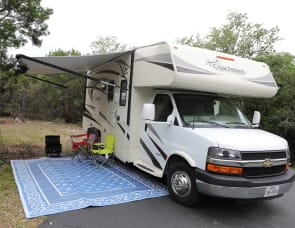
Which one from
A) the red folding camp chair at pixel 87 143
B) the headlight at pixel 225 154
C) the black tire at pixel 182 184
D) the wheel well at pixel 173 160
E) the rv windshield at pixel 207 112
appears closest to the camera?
the headlight at pixel 225 154

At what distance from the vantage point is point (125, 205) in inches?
174

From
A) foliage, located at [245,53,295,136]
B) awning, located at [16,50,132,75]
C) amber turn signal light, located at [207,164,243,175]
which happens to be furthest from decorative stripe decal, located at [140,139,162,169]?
foliage, located at [245,53,295,136]

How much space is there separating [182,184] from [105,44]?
19281 mm

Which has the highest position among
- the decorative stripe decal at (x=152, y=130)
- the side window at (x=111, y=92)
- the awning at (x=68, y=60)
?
the awning at (x=68, y=60)

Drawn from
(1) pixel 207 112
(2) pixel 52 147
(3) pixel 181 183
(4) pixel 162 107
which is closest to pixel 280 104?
(1) pixel 207 112

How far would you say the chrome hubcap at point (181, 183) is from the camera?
4406mm

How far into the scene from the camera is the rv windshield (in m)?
4.89

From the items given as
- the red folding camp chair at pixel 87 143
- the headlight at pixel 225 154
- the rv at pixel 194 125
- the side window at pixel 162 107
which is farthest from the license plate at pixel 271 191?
the red folding camp chair at pixel 87 143

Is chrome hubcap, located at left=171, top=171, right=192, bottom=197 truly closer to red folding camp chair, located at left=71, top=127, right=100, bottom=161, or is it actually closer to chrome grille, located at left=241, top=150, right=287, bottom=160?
chrome grille, located at left=241, top=150, right=287, bottom=160

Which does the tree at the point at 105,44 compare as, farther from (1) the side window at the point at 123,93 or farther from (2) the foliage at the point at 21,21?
(1) the side window at the point at 123,93

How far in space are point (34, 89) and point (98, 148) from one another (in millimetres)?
11774

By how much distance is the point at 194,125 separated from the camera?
474 centimetres

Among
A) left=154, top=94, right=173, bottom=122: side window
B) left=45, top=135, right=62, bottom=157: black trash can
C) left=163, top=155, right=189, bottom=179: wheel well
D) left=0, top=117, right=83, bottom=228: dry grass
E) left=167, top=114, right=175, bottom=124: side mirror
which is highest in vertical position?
left=154, top=94, right=173, bottom=122: side window

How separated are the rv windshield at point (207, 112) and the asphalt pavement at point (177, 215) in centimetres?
142
